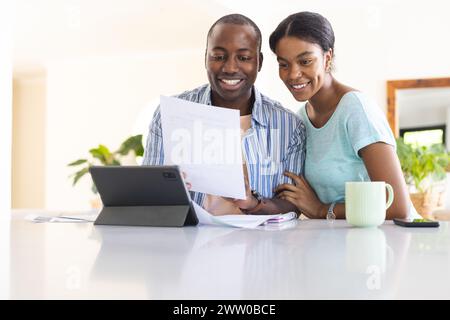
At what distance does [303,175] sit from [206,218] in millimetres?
553

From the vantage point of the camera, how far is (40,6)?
15.9ft

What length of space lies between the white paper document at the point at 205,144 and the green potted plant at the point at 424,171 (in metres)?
2.99

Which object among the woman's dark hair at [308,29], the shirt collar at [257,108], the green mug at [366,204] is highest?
the woman's dark hair at [308,29]

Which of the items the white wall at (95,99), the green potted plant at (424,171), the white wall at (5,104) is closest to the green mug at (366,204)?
the white wall at (5,104)

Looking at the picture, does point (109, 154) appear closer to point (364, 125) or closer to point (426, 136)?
point (426, 136)

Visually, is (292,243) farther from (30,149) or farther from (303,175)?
(30,149)

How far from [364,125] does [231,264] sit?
95 cm

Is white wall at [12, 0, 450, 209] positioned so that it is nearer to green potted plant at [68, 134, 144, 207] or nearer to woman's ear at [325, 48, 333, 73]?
green potted plant at [68, 134, 144, 207]

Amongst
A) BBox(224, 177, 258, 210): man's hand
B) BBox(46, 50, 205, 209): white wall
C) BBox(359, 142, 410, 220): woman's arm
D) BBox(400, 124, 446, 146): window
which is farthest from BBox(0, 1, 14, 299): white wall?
BBox(46, 50, 205, 209): white wall

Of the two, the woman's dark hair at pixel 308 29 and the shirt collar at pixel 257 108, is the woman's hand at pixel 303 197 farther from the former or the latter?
the woman's dark hair at pixel 308 29

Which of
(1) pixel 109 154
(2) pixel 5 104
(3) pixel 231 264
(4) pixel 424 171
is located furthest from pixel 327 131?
(1) pixel 109 154

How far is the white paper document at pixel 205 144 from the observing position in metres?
1.37

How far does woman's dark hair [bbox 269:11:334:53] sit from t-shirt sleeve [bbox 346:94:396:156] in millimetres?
216

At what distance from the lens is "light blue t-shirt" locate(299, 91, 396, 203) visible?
1.58 metres
